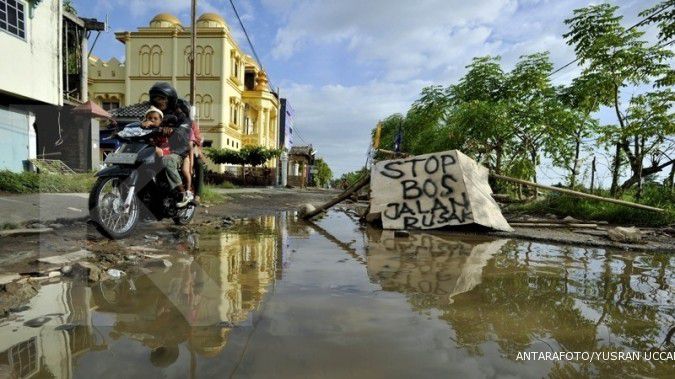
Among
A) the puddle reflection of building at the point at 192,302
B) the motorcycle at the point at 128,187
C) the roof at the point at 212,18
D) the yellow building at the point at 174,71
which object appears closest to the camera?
the puddle reflection of building at the point at 192,302

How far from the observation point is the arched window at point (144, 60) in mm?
30375

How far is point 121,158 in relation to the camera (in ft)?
13.4

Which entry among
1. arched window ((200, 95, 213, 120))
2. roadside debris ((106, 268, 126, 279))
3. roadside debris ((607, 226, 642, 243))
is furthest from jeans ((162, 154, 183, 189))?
arched window ((200, 95, 213, 120))

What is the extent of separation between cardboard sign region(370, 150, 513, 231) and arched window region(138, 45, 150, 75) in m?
29.7

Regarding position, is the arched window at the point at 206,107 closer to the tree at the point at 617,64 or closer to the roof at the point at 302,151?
the roof at the point at 302,151

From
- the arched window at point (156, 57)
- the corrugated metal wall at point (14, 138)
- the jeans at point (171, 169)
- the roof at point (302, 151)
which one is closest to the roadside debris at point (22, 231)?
the jeans at point (171, 169)

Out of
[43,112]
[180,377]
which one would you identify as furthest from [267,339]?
[43,112]

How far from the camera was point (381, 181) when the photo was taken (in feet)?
23.0

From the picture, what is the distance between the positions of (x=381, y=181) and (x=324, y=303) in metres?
4.82

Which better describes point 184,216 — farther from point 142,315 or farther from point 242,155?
point 242,155

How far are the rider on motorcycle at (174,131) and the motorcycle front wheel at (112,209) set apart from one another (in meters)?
0.53

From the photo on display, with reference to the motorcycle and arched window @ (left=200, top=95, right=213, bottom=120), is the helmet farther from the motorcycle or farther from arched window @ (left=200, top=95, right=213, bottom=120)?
arched window @ (left=200, top=95, right=213, bottom=120)

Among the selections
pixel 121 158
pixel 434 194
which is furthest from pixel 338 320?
pixel 434 194

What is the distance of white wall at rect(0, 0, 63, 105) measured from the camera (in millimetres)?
11102
